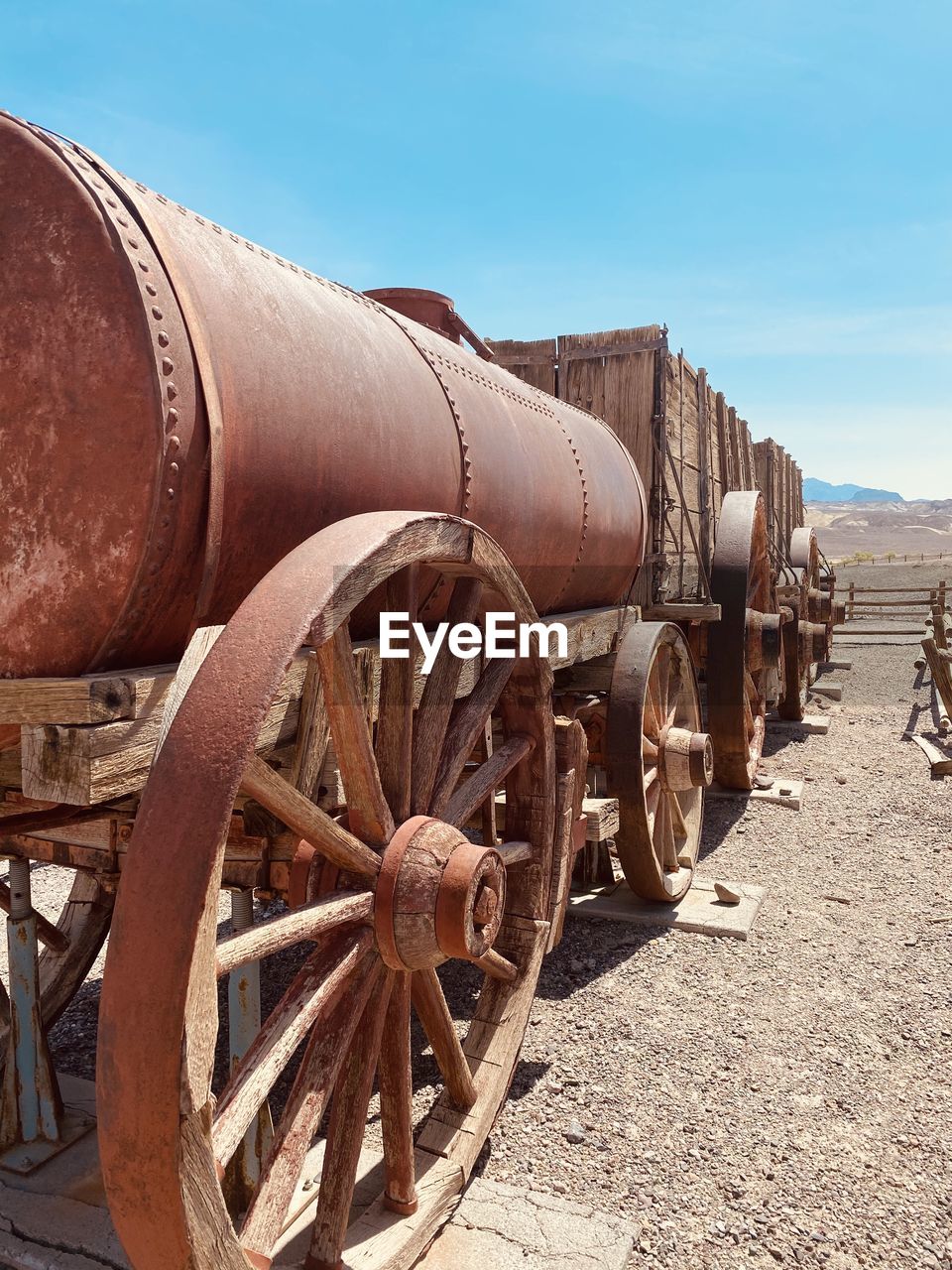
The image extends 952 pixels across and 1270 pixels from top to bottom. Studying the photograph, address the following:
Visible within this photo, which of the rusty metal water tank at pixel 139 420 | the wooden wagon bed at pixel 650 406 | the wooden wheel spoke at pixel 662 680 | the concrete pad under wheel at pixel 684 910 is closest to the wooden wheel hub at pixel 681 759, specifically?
the wooden wheel spoke at pixel 662 680

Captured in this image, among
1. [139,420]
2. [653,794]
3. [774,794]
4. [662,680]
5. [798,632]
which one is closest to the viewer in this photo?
[139,420]

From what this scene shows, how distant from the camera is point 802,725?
30.4 ft

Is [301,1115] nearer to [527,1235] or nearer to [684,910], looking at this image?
[527,1235]

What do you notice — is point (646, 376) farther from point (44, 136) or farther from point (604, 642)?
point (44, 136)

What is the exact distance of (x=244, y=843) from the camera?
7.50 feet

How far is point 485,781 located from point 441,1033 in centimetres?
65

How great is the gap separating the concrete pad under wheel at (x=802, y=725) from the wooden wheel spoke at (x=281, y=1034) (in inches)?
316

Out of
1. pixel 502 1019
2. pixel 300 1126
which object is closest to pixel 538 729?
pixel 502 1019

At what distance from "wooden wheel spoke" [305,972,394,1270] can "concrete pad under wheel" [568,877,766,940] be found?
2530 mm

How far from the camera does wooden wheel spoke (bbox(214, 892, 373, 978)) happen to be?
156cm

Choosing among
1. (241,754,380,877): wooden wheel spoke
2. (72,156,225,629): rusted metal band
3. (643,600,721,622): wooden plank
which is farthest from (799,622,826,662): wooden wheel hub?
(72,156,225,629): rusted metal band

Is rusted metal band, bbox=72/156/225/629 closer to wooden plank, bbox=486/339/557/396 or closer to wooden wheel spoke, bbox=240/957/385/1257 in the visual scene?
wooden wheel spoke, bbox=240/957/385/1257

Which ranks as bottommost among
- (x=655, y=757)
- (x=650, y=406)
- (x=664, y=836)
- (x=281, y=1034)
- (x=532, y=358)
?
(x=664, y=836)

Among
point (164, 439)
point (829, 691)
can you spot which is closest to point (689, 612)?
point (164, 439)
